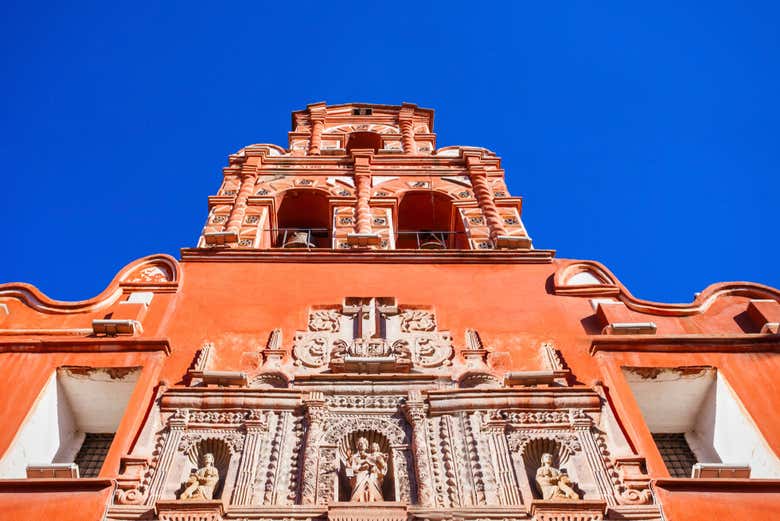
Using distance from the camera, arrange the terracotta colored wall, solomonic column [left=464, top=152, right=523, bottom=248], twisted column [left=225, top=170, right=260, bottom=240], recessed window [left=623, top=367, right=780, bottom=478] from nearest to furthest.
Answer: the terracotta colored wall → recessed window [left=623, top=367, right=780, bottom=478] → solomonic column [left=464, top=152, right=523, bottom=248] → twisted column [left=225, top=170, right=260, bottom=240]

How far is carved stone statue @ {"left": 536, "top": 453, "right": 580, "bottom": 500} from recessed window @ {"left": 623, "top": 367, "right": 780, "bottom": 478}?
1.79 metres

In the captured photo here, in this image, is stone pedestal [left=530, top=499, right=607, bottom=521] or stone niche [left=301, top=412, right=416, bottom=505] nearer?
stone pedestal [left=530, top=499, right=607, bottom=521]

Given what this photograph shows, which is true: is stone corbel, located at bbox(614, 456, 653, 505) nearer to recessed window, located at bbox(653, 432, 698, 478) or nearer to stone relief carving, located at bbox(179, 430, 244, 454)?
recessed window, located at bbox(653, 432, 698, 478)

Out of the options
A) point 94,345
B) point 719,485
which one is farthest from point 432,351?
point 94,345

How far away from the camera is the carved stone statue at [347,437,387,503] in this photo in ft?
22.2

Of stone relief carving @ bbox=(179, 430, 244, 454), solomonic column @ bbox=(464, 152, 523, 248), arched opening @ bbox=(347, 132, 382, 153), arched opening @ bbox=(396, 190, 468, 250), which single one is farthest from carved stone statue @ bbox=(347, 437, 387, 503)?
arched opening @ bbox=(347, 132, 382, 153)

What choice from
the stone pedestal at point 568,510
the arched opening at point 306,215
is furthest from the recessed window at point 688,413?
the arched opening at point 306,215

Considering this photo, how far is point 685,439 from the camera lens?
8766 millimetres

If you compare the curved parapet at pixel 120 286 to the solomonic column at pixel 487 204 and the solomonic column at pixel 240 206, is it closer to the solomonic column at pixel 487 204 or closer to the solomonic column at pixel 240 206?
the solomonic column at pixel 240 206

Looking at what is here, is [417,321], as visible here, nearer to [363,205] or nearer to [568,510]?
[568,510]

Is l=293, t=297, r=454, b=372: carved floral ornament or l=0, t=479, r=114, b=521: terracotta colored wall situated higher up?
l=293, t=297, r=454, b=372: carved floral ornament

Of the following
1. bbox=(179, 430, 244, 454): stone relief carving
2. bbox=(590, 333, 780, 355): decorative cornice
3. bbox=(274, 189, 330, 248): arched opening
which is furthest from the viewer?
bbox=(274, 189, 330, 248): arched opening

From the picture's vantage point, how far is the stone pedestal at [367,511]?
6.39 meters

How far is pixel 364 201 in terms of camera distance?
1388cm
